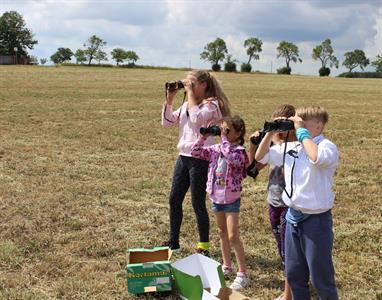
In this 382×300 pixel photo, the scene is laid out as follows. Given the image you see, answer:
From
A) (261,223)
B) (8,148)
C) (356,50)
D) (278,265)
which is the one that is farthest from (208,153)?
(356,50)

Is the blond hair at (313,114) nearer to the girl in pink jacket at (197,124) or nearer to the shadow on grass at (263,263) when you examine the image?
the girl in pink jacket at (197,124)

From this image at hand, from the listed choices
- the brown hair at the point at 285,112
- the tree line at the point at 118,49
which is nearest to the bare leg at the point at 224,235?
the brown hair at the point at 285,112

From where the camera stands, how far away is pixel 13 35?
102562mm

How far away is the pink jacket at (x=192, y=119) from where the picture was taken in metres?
4.67

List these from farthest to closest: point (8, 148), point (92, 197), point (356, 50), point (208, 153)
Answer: point (356, 50) → point (8, 148) → point (92, 197) → point (208, 153)

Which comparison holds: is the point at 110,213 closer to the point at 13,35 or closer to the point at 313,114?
the point at 313,114

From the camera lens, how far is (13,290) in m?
4.21

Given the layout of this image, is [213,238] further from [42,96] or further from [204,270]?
[42,96]

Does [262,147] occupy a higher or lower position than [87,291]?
higher

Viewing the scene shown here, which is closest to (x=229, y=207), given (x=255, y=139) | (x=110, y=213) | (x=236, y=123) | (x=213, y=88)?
(x=236, y=123)

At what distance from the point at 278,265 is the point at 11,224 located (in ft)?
10.2

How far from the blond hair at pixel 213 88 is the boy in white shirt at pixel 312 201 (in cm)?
152

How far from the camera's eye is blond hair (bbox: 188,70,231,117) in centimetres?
475

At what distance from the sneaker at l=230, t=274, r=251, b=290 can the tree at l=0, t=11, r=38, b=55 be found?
105 metres
